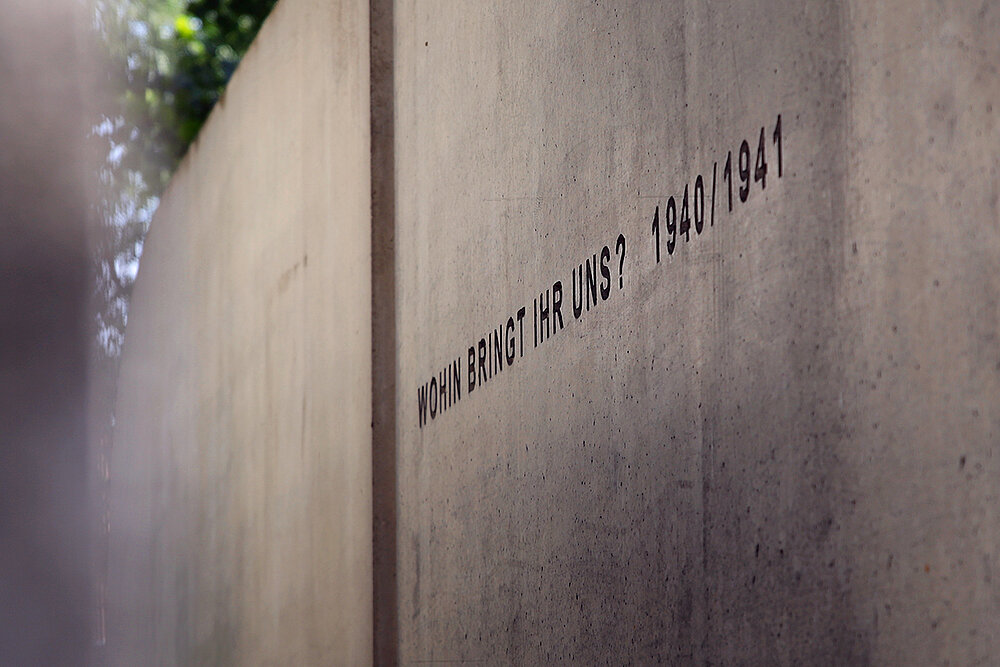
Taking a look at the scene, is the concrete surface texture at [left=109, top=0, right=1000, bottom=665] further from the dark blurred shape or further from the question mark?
the dark blurred shape

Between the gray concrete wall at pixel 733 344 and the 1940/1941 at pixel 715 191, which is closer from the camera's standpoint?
the gray concrete wall at pixel 733 344

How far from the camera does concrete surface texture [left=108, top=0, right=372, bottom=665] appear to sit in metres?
4.11

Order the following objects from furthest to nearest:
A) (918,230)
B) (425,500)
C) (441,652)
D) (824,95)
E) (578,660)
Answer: (425,500)
(441,652)
(578,660)
(824,95)
(918,230)

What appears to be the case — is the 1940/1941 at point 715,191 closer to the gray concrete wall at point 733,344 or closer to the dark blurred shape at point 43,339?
the gray concrete wall at point 733,344

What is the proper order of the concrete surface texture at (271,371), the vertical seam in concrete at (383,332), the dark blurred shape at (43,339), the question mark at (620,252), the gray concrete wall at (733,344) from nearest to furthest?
the gray concrete wall at (733,344)
the question mark at (620,252)
the vertical seam in concrete at (383,332)
the concrete surface texture at (271,371)
the dark blurred shape at (43,339)

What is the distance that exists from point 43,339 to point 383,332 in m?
9.17

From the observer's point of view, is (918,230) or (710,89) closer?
(918,230)

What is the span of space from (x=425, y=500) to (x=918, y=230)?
2210 mm

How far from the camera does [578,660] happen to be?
241cm

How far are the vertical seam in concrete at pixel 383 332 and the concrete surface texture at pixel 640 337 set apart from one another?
11 millimetres

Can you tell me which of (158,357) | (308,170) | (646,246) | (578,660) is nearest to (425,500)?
(578,660)

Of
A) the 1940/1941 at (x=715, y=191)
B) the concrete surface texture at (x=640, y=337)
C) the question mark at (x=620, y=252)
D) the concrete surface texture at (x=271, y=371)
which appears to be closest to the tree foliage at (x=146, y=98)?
the concrete surface texture at (x=271, y=371)

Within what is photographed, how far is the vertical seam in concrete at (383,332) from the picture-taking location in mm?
3672

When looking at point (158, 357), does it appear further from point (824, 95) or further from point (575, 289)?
point (824, 95)
